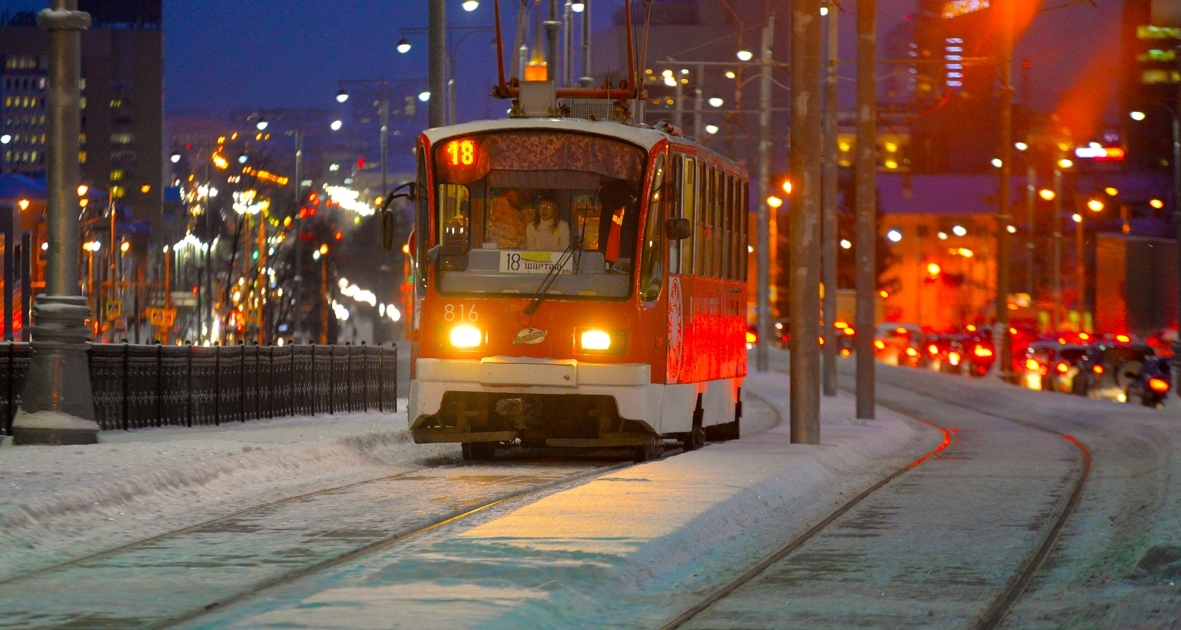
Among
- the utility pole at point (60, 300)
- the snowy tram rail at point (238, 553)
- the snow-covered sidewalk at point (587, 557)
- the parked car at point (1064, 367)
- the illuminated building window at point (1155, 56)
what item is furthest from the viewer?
the illuminated building window at point (1155, 56)

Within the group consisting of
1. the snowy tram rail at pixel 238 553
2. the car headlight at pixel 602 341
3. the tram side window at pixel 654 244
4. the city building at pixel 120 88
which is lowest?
the snowy tram rail at pixel 238 553

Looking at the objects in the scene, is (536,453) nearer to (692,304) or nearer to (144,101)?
(692,304)

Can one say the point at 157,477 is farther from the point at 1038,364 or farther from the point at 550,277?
the point at 1038,364

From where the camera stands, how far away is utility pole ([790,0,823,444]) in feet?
66.7

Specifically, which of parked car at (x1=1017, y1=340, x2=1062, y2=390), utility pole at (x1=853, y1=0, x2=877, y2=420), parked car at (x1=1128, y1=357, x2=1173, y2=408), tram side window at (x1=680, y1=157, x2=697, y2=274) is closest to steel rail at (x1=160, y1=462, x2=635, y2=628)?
tram side window at (x1=680, y1=157, x2=697, y2=274)

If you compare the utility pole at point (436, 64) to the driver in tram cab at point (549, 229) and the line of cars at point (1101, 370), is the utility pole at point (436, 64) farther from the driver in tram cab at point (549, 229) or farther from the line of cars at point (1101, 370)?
the line of cars at point (1101, 370)

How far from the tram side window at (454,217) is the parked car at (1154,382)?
24.0 meters

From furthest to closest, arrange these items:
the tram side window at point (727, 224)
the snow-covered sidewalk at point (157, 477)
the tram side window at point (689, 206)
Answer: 1. the tram side window at point (727, 224)
2. the tram side window at point (689, 206)
3. the snow-covered sidewalk at point (157, 477)

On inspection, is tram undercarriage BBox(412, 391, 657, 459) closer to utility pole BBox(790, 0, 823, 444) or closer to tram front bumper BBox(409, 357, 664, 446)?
tram front bumper BBox(409, 357, 664, 446)

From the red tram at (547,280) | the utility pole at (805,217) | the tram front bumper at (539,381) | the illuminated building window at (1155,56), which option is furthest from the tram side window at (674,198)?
the illuminated building window at (1155,56)

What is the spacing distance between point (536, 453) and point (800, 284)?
12.3 feet

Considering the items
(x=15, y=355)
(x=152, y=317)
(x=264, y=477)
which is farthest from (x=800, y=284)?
(x=152, y=317)

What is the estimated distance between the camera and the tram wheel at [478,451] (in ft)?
64.2

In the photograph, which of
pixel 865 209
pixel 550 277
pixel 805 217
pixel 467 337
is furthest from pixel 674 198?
pixel 865 209
